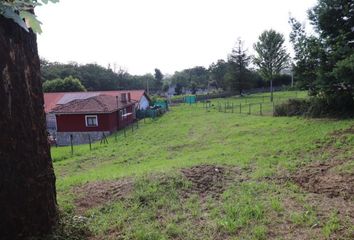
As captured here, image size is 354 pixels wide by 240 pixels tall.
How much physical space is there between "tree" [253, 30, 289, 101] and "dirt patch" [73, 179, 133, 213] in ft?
136

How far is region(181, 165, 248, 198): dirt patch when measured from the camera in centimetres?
622

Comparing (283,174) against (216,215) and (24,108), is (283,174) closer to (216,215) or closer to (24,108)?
(216,215)

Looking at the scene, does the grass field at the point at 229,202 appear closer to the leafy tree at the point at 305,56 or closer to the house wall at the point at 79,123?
the leafy tree at the point at 305,56

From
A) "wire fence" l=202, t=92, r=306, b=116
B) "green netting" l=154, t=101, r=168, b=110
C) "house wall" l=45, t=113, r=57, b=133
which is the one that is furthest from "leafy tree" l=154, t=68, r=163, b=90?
"house wall" l=45, t=113, r=57, b=133

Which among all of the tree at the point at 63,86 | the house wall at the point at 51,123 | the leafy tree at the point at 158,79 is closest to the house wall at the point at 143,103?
the house wall at the point at 51,123

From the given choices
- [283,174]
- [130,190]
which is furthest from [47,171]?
[283,174]

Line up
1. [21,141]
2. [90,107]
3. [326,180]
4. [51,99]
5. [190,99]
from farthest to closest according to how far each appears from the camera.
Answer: [190,99] → [51,99] → [90,107] → [326,180] → [21,141]

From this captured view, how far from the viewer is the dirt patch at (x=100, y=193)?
17.9ft

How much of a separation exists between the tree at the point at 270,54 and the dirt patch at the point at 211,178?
39.5 m

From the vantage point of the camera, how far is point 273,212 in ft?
16.4

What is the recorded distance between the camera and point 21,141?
329 cm

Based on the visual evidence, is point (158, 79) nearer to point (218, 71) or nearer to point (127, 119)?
point (218, 71)

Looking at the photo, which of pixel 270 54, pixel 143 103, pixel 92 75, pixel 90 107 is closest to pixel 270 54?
pixel 270 54

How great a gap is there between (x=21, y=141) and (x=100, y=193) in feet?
9.65
